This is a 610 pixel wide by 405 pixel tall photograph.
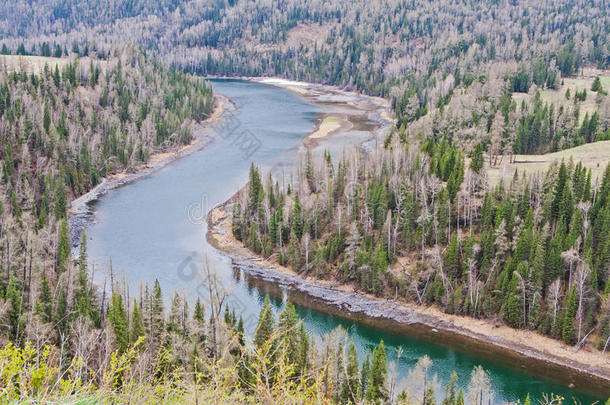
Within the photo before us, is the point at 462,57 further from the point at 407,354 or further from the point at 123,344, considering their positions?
the point at 123,344

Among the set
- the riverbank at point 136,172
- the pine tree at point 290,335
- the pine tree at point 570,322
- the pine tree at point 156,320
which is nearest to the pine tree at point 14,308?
the pine tree at point 156,320

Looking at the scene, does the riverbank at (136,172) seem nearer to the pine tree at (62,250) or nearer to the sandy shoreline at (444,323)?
the pine tree at (62,250)

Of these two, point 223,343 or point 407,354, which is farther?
point 407,354

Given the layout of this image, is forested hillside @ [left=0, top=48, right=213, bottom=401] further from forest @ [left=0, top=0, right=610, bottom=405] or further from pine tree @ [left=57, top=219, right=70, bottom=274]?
forest @ [left=0, top=0, right=610, bottom=405]

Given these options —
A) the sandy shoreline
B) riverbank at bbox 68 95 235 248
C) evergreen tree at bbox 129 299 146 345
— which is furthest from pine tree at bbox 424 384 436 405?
riverbank at bbox 68 95 235 248

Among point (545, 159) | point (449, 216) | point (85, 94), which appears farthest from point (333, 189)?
point (85, 94)

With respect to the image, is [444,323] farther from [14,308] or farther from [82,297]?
[14,308]
